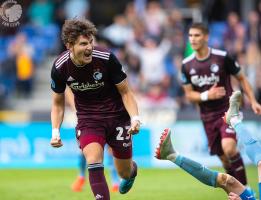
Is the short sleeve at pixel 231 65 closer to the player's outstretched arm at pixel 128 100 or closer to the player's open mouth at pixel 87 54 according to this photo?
the player's outstretched arm at pixel 128 100

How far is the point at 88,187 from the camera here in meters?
12.9

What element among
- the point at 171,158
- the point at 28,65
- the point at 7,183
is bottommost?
the point at 7,183

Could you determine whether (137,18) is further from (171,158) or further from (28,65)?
(171,158)

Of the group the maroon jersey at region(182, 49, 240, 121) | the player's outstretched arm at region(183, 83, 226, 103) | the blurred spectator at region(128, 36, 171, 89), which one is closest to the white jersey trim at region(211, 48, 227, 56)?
the maroon jersey at region(182, 49, 240, 121)

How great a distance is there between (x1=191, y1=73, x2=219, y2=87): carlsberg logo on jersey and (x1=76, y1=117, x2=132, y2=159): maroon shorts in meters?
2.29

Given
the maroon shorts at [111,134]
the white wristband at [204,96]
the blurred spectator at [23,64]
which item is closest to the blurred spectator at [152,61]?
the blurred spectator at [23,64]

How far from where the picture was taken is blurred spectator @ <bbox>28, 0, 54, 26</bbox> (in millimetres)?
22969

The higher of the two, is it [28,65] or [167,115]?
[28,65]

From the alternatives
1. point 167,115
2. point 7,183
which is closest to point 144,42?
point 167,115

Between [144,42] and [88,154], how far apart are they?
12.1 meters

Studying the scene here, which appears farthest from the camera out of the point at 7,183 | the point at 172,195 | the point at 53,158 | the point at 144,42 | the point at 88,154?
the point at 144,42

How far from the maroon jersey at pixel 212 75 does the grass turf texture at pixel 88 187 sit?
4.12ft

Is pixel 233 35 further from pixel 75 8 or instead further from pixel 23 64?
pixel 23 64

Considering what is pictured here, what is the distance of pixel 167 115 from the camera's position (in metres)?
18.2
